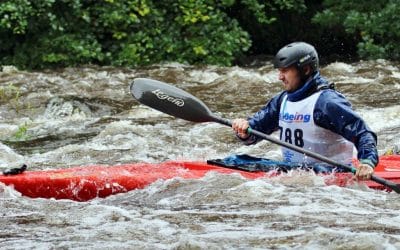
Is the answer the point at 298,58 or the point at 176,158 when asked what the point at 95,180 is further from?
the point at 176,158

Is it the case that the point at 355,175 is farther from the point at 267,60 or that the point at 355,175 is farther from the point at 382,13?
the point at 267,60

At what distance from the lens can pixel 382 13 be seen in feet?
40.2

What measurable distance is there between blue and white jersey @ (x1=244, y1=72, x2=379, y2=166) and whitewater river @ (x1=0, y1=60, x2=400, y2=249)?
10.5 inches

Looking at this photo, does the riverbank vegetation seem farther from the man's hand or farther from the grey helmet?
the man's hand

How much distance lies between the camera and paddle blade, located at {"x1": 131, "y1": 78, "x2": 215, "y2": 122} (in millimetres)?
5523

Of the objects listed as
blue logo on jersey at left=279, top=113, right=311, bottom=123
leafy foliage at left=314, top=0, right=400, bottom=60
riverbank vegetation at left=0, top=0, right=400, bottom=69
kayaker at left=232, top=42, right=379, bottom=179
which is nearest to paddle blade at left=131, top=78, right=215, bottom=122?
kayaker at left=232, top=42, right=379, bottom=179

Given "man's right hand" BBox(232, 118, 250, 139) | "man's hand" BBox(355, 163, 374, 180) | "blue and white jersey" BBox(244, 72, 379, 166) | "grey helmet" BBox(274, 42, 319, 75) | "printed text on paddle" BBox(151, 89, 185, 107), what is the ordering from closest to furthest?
"man's hand" BBox(355, 163, 374, 180) < "blue and white jersey" BBox(244, 72, 379, 166) < "grey helmet" BBox(274, 42, 319, 75) < "man's right hand" BBox(232, 118, 250, 139) < "printed text on paddle" BBox(151, 89, 185, 107)

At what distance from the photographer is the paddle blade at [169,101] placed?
18.1ft

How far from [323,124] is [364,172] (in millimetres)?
486

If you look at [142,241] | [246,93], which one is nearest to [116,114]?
[246,93]

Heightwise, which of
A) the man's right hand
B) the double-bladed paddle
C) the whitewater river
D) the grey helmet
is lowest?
the whitewater river

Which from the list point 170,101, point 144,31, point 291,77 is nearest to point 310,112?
point 291,77

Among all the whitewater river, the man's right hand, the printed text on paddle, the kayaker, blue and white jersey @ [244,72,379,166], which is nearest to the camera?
the whitewater river

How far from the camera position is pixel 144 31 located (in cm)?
1263
